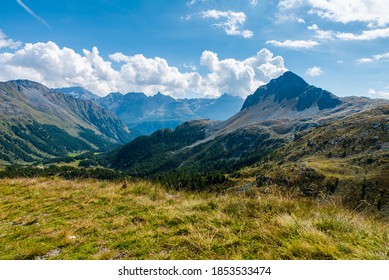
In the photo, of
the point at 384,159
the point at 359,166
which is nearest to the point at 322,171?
the point at 359,166

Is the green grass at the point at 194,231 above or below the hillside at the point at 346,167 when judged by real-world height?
above

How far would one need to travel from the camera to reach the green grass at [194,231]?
5.99 m

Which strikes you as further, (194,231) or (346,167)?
(346,167)

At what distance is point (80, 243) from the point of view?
24.4 ft

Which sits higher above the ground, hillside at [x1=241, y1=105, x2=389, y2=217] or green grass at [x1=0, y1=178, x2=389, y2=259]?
green grass at [x1=0, y1=178, x2=389, y2=259]

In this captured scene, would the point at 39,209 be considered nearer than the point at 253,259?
No

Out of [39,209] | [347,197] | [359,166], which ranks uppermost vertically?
[39,209]

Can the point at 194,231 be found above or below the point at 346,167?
above

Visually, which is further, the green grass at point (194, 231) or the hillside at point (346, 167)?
the hillside at point (346, 167)

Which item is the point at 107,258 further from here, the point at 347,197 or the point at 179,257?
the point at 347,197

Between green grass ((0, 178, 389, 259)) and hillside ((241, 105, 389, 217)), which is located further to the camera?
hillside ((241, 105, 389, 217))

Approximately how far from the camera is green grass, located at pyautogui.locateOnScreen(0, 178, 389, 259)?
599 cm

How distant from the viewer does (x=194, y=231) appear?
7504mm

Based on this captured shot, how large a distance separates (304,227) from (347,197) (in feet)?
269
